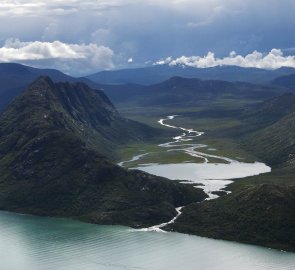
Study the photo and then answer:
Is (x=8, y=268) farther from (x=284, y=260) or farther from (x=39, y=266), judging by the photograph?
(x=284, y=260)

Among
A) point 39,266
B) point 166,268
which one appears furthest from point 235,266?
point 39,266

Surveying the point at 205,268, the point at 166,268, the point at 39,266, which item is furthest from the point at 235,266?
the point at 39,266

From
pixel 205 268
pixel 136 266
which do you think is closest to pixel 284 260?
pixel 205 268

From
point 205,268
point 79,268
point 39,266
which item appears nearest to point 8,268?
point 39,266

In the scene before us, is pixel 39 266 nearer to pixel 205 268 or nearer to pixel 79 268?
pixel 79 268

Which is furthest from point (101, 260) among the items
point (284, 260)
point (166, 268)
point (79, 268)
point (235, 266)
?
point (284, 260)

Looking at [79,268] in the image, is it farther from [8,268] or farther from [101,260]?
[8,268]

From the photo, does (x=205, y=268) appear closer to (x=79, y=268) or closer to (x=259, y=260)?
(x=259, y=260)
